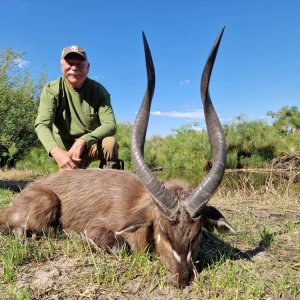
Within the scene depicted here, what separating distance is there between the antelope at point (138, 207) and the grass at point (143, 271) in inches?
6.6

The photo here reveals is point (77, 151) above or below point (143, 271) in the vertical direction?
above

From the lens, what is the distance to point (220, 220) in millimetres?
3975

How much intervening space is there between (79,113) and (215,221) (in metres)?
3.85

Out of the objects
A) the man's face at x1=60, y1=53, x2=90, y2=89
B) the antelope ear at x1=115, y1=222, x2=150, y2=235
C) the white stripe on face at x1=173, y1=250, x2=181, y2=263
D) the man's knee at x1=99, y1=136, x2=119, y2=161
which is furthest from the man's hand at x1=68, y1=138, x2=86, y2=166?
the white stripe on face at x1=173, y1=250, x2=181, y2=263

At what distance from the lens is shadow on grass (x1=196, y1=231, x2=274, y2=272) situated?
4.01 meters

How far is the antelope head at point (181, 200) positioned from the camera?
3514 mm

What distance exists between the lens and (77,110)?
6.97 m

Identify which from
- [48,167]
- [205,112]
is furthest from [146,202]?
[48,167]

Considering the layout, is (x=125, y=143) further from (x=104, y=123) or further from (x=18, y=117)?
(x=104, y=123)

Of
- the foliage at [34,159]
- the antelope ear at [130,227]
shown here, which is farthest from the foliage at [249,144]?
the antelope ear at [130,227]

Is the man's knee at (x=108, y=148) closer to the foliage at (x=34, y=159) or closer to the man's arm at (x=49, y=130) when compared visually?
the man's arm at (x=49, y=130)

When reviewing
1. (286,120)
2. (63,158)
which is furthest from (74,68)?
(286,120)

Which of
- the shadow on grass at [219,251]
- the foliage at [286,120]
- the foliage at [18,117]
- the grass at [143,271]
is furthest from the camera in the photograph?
Answer: the foliage at [286,120]

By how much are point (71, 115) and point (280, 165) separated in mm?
23724
